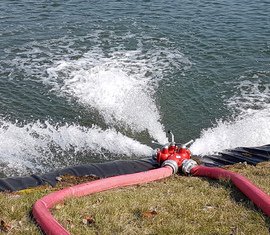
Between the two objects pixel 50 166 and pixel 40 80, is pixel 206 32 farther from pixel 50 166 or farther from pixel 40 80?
pixel 50 166

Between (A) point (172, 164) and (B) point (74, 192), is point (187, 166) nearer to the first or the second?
(A) point (172, 164)

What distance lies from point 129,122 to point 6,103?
4.15 meters

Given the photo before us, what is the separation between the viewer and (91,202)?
677cm

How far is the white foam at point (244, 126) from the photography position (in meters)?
13.6

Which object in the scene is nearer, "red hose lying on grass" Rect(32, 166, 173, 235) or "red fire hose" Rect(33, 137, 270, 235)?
"red hose lying on grass" Rect(32, 166, 173, 235)

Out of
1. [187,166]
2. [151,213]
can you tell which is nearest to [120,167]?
[187,166]

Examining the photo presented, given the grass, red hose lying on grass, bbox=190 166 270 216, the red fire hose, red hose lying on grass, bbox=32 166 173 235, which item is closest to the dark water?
the red fire hose

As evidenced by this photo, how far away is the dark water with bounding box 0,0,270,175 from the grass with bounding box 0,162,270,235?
497 centimetres

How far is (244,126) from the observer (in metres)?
14.7

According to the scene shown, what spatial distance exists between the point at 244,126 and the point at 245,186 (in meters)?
7.81

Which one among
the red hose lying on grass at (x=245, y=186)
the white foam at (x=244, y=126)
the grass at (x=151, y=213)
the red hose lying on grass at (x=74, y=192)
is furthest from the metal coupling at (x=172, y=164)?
the white foam at (x=244, y=126)

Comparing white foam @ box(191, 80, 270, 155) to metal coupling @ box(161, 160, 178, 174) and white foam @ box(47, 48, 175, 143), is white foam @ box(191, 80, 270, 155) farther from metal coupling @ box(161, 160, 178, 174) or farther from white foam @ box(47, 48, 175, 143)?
metal coupling @ box(161, 160, 178, 174)

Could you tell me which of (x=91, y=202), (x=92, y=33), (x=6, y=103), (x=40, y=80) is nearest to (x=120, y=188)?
(x=91, y=202)

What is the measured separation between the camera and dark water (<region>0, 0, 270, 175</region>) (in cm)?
1327
